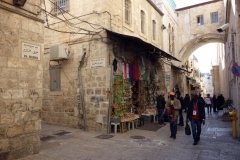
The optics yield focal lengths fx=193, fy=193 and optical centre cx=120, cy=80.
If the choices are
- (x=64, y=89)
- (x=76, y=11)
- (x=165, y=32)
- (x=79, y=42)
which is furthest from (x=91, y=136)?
(x=165, y=32)

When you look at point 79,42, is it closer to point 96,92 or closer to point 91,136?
point 96,92

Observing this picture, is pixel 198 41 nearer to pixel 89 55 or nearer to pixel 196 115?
pixel 89 55

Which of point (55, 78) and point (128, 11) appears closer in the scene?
point (55, 78)

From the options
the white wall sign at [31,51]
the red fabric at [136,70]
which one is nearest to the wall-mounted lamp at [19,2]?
the white wall sign at [31,51]

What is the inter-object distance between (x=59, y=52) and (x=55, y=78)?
152 centimetres

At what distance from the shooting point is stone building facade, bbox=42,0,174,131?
794 cm

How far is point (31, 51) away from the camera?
505cm

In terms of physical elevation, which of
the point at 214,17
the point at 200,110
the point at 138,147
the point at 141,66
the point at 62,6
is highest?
the point at 214,17

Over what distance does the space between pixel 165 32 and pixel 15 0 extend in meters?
12.5

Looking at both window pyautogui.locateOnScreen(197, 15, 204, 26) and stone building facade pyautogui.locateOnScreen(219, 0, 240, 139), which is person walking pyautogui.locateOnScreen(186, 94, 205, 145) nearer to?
stone building facade pyautogui.locateOnScreen(219, 0, 240, 139)

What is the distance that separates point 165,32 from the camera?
15297 mm

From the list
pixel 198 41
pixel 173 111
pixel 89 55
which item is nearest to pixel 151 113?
pixel 173 111

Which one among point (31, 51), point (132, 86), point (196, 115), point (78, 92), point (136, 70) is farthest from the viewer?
point (132, 86)

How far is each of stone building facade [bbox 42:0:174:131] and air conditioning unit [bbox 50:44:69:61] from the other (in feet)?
0.93
